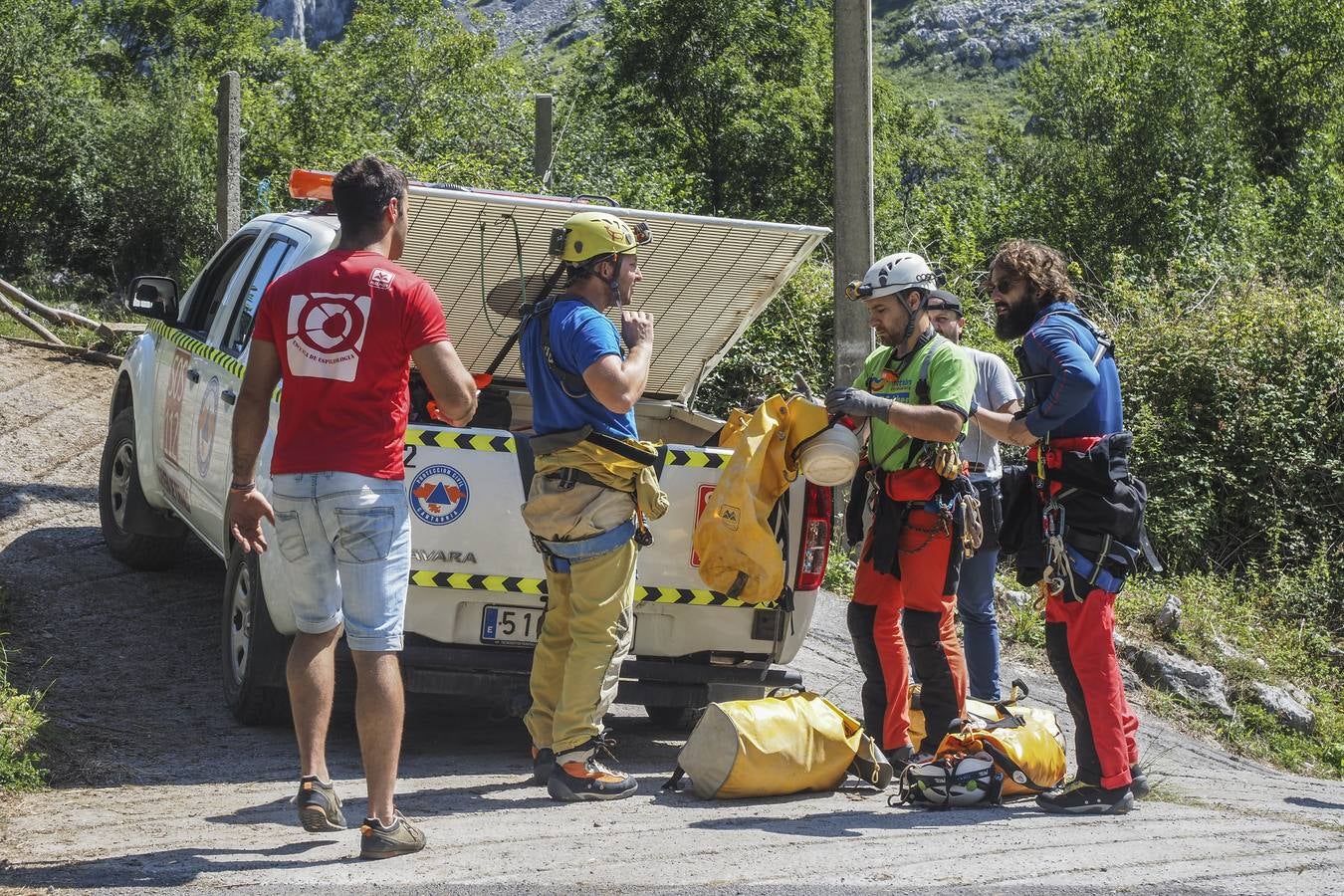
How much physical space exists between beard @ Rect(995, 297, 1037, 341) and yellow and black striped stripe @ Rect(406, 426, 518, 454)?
1.83m

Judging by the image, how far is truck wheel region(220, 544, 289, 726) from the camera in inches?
224

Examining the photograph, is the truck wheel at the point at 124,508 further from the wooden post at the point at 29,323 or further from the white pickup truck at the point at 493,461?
the wooden post at the point at 29,323

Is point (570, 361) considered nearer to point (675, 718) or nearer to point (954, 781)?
point (954, 781)

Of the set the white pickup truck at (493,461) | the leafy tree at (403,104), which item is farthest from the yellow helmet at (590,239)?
the leafy tree at (403,104)

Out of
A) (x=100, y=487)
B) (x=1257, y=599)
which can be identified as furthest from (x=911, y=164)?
(x=100, y=487)

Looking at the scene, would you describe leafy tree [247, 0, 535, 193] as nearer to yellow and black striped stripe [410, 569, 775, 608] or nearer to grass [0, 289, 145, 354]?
grass [0, 289, 145, 354]

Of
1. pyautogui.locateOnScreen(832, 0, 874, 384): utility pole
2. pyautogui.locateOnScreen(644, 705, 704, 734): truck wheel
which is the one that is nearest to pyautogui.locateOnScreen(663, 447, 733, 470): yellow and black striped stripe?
pyautogui.locateOnScreen(644, 705, 704, 734): truck wheel

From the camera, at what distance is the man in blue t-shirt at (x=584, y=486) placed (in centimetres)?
502

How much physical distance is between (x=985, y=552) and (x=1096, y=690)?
1456 millimetres

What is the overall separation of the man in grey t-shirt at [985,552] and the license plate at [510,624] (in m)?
2.06

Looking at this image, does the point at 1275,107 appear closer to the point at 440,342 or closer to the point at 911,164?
the point at 911,164

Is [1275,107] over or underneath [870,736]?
over

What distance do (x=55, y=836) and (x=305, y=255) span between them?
8.52 feet

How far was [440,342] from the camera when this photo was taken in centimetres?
432
